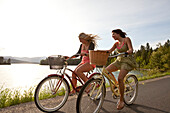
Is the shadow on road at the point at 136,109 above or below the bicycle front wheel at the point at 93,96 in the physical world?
below

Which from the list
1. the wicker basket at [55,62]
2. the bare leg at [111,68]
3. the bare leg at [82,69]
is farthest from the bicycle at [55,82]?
the bare leg at [111,68]

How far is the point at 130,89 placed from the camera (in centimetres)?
→ 407

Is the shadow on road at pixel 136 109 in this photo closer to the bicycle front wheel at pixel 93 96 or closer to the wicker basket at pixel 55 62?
the bicycle front wheel at pixel 93 96

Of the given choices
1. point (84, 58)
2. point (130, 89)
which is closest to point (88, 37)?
point (84, 58)

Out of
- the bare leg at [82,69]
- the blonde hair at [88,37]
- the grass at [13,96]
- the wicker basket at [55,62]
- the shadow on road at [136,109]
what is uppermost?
the blonde hair at [88,37]

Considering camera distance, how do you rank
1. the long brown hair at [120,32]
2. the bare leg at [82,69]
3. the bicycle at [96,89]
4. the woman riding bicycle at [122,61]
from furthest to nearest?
the bare leg at [82,69]
the long brown hair at [120,32]
the woman riding bicycle at [122,61]
the bicycle at [96,89]

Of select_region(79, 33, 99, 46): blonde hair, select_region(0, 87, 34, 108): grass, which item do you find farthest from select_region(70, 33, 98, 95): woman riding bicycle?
select_region(0, 87, 34, 108): grass

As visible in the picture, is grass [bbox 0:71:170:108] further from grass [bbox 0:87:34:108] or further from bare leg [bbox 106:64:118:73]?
bare leg [bbox 106:64:118:73]

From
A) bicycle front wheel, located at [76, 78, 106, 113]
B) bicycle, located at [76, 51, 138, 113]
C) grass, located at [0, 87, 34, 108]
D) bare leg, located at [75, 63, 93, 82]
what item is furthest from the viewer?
grass, located at [0, 87, 34, 108]

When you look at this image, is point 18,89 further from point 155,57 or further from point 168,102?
point 155,57

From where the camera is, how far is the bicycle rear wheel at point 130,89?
13.0 ft

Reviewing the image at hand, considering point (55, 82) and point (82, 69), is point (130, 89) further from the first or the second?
point (55, 82)

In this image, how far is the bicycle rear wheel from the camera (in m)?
3.95

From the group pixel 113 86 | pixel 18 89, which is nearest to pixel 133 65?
pixel 113 86
